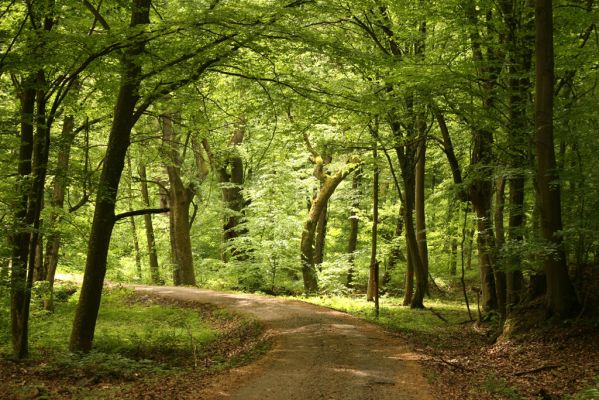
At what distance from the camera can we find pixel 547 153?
975 centimetres

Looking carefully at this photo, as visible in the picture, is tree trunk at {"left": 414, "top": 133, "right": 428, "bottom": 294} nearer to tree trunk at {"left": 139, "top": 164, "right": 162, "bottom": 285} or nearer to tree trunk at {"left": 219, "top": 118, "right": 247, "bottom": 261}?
tree trunk at {"left": 219, "top": 118, "right": 247, "bottom": 261}

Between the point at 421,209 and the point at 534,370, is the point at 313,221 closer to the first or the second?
the point at 421,209

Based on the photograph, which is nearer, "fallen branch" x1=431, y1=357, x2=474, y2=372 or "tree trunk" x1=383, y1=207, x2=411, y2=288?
"fallen branch" x1=431, y1=357, x2=474, y2=372

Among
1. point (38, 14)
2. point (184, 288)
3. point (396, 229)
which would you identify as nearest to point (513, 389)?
point (38, 14)

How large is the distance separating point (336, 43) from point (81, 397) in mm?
7436

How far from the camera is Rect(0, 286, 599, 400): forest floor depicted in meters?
7.70

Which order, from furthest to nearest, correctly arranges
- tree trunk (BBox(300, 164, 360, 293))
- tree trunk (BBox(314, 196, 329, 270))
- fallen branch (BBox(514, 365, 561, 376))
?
tree trunk (BBox(314, 196, 329, 270)) → tree trunk (BBox(300, 164, 360, 293)) → fallen branch (BBox(514, 365, 561, 376))

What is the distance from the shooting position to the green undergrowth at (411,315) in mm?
13531

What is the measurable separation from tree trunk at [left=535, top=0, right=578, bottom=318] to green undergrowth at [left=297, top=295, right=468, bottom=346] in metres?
3.29

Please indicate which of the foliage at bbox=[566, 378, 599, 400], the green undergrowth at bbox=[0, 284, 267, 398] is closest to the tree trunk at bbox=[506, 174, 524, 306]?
the foliage at bbox=[566, 378, 599, 400]

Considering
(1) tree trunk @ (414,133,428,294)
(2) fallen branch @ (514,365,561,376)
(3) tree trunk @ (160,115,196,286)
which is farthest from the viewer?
(3) tree trunk @ (160,115,196,286)

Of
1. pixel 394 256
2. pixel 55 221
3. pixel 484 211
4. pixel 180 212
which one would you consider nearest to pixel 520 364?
pixel 484 211

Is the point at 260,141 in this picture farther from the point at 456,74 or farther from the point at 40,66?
the point at 40,66

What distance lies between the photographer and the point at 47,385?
25.7ft
